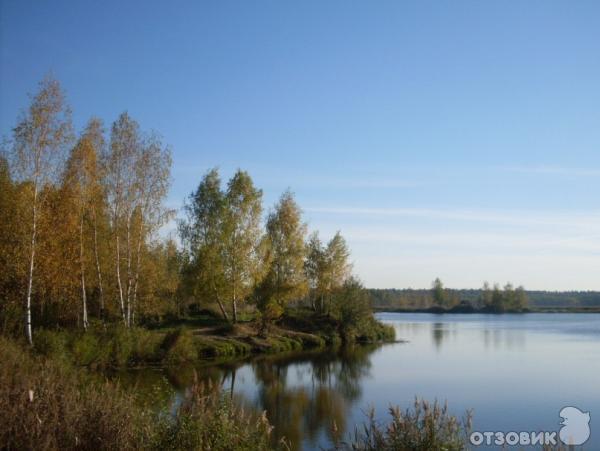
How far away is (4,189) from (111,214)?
550 centimetres

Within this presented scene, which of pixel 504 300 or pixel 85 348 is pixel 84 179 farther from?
pixel 504 300

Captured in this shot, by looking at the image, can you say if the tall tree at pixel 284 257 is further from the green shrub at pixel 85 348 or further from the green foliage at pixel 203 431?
the green foliage at pixel 203 431

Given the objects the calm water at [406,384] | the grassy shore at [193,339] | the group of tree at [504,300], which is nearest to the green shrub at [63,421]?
the calm water at [406,384]

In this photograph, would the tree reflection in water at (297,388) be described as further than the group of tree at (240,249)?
No

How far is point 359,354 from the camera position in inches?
1576

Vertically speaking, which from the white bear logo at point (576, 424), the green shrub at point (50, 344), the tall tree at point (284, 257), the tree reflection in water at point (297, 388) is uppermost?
the tall tree at point (284, 257)

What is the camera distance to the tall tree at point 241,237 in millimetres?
41938

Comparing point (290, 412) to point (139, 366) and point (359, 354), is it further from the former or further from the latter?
point (359, 354)

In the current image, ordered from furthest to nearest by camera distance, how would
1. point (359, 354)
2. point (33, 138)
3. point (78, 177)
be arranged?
point (359, 354), point (78, 177), point (33, 138)

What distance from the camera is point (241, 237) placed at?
4281 cm

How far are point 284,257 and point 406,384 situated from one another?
954 inches

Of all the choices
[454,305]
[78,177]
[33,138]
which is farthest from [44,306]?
[454,305]

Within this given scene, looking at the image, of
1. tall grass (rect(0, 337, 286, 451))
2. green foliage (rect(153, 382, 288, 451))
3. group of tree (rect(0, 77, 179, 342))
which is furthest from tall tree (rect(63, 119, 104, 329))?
green foliage (rect(153, 382, 288, 451))

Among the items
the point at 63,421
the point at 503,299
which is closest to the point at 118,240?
the point at 63,421
